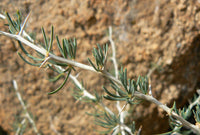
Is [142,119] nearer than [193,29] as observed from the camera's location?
No

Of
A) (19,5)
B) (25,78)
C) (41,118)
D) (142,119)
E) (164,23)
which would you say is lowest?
(142,119)

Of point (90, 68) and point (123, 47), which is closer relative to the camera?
point (90, 68)

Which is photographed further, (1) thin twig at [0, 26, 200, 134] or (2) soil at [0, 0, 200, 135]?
(2) soil at [0, 0, 200, 135]

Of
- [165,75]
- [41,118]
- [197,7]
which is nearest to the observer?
[197,7]

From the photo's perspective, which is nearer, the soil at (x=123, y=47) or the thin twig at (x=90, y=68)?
the thin twig at (x=90, y=68)

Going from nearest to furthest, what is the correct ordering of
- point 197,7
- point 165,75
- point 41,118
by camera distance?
point 197,7, point 165,75, point 41,118

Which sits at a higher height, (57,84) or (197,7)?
(197,7)

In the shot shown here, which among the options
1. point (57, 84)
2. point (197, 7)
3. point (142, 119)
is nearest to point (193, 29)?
point (197, 7)

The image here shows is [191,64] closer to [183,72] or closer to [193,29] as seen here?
[183,72]
